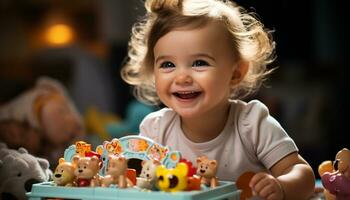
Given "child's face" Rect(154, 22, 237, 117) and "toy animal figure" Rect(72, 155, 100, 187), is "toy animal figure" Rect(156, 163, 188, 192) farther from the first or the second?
"child's face" Rect(154, 22, 237, 117)

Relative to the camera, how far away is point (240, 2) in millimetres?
1157

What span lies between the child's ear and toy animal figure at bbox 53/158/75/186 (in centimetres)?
31

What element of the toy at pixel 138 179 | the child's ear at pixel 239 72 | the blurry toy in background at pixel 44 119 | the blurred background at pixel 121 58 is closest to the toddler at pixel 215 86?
the child's ear at pixel 239 72

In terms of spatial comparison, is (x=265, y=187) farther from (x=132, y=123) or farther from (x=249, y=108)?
(x=132, y=123)

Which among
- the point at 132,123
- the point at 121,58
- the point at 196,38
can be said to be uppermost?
→ the point at 196,38

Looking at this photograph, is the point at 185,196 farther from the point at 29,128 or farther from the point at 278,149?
the point at 29,128

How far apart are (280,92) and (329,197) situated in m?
0.83

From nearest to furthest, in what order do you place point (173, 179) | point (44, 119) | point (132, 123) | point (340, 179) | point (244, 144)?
point (173, 179)
point (340, 179)
point (244, 144)
point (44, 119)
point (132, 123)

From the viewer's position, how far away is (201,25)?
880mm

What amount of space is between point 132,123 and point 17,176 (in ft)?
2.35

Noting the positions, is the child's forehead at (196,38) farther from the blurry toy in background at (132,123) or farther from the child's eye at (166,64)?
the blurry toy in background at (132,123)

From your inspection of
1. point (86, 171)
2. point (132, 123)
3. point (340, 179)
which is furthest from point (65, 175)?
point (132, 123)

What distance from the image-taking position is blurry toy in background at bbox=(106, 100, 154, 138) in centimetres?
155

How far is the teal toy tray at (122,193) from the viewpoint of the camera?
2.25ft
